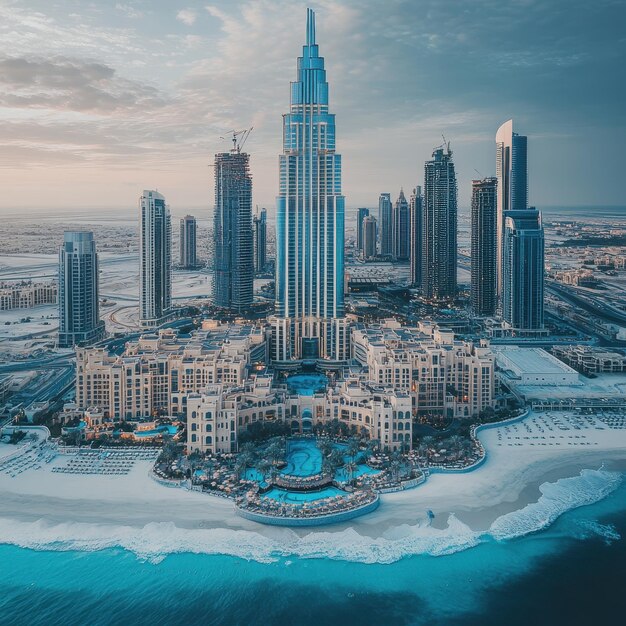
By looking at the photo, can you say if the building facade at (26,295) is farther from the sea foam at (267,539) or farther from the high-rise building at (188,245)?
the sea foam at (267,539)

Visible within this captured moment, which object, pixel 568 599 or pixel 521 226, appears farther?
pixel 521 226

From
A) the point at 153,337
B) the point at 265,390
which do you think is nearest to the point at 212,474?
the point at 265,390

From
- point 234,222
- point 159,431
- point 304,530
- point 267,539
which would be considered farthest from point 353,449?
point 234,222

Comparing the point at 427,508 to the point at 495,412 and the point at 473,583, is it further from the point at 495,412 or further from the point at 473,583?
the point at 495,412

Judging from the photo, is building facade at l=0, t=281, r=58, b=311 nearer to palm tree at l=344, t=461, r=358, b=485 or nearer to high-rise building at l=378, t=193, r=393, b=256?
palm tree at l=344, t=461, r=358, b=485

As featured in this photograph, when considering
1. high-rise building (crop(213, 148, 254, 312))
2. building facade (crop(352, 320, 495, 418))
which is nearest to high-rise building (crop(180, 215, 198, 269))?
high-rise building (crop(213, 148, 254, 312))

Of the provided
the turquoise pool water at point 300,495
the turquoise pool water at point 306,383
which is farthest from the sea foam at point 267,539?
the turquoise pool water at point 306,383
